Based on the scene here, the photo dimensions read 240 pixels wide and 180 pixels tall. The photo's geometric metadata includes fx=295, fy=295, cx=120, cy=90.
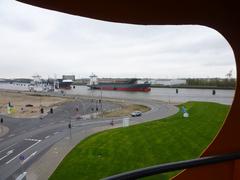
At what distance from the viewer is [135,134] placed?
21.3 meters

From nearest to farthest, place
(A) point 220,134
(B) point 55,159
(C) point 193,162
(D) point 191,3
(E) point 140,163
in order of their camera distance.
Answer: (C) point 193,162
(D) point 191,3
(A) point 220,134
(E) point 140,163
(B) point 55,159

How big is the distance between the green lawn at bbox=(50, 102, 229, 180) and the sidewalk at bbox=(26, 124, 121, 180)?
0.46m

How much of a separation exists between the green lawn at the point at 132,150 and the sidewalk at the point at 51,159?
457 mm

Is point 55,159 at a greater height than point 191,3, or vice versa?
point 191,3

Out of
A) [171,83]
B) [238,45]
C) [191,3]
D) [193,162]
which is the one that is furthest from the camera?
[171,83]

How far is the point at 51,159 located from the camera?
1609 centimetres

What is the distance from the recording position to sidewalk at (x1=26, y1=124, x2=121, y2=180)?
1374cm

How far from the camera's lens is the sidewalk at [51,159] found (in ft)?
45.1

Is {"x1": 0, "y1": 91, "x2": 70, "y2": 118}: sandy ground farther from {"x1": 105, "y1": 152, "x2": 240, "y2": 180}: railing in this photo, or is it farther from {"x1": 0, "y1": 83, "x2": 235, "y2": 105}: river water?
{"x1": 105, "y1": 152, "x2": 240, "y2": 180}: railing

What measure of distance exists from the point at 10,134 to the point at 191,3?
2552 cm

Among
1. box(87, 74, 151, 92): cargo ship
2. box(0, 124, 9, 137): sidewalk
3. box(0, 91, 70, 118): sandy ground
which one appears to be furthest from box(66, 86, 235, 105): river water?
box(0, 124, 9, 137): sidewalk

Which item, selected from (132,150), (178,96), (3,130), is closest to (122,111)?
(3,130)

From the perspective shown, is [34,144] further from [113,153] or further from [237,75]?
[237,75]

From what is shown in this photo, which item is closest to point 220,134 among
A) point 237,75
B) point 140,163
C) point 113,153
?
point 237,75
